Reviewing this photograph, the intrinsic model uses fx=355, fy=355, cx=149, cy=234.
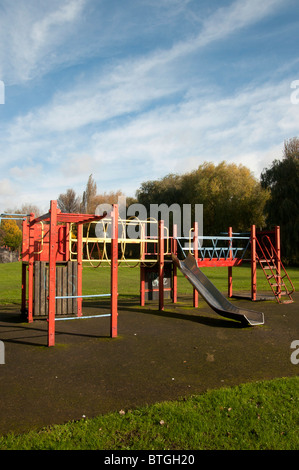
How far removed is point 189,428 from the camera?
360cm

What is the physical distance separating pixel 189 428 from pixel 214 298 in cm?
640

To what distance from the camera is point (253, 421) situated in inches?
149

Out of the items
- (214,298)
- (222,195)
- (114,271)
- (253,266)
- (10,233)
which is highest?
(222,195)

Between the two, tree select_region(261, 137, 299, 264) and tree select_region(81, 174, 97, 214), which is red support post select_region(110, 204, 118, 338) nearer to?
tree select_region(261, 137, 299, 264)

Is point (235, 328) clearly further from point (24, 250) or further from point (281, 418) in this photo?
point (24, 250)

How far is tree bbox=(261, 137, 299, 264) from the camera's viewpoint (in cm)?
3278

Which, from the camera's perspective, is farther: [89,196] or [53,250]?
[89,196]

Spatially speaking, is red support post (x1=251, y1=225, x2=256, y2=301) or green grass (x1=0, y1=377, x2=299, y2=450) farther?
red support post (x1=251, y1=225, x2=256, y2=301)

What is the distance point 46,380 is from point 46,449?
1932mm

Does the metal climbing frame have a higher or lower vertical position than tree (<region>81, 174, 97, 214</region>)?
lower

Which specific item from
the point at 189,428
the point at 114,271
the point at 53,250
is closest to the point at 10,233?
the point at 114,271

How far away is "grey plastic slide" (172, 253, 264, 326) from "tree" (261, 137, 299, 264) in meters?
24.3

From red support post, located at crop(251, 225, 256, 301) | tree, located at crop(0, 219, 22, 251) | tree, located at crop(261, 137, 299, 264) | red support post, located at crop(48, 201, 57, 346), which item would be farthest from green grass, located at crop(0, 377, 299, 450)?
tree, located at crop(0, 219, 22, 251)

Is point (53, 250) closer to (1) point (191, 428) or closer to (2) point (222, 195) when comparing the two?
(1) point (191, 428)
